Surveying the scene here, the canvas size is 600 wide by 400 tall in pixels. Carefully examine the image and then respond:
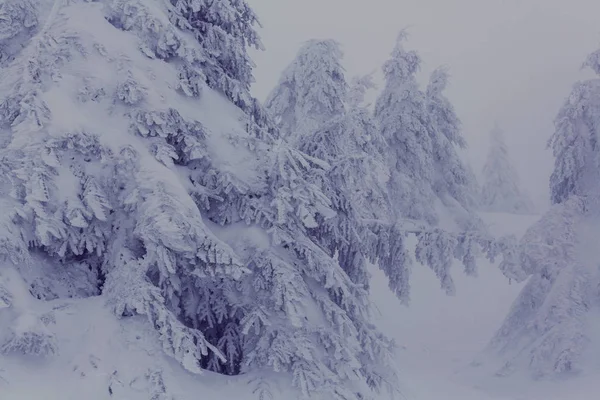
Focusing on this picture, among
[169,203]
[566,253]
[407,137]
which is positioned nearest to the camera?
[169,203]

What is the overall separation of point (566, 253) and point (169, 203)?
12.8m

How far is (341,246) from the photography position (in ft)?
25.4

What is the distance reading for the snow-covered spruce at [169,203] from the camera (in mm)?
5688

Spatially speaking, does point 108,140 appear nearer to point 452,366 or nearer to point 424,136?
point 452,366

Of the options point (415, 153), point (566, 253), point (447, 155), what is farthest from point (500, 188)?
point (566, 253)

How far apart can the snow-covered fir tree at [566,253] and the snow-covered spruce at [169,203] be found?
372 inches

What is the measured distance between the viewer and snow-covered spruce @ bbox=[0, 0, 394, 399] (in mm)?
5688

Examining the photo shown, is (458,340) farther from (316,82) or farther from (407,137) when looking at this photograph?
(316,82)

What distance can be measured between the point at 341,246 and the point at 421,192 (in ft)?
50.1

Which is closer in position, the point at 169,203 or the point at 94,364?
the point at 94,364

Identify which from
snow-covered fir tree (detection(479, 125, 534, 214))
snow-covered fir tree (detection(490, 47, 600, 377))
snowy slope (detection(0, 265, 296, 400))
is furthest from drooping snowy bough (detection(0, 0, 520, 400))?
snow-covered fir tree (detection(479, 125, 534, 214))

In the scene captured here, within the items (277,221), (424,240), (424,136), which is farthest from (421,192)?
(277,221)

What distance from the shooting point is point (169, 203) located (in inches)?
222

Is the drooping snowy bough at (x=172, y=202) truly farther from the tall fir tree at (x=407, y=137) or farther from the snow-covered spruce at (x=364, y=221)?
the tall fir tree at (x=407, y=137)
